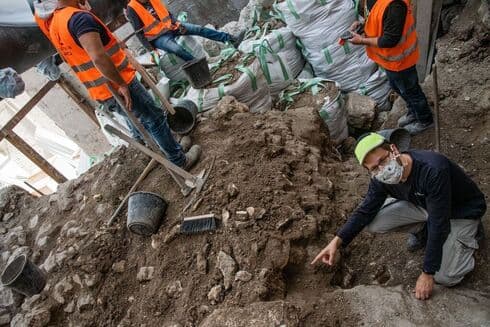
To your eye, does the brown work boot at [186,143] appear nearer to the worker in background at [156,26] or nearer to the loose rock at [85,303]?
the worker in background at [156,26]

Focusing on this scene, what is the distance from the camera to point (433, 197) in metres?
1.83

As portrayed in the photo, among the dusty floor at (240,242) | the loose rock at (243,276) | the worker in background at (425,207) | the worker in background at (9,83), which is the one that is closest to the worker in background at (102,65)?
the dusty floor at (240,242)

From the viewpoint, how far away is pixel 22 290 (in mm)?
2574

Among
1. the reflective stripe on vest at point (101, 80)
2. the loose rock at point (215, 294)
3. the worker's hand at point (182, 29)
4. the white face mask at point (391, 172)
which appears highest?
the reflective stripe on vest at point (101, 80)

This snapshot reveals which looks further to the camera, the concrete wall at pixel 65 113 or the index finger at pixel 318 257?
the concrete wall at pixel 65 113

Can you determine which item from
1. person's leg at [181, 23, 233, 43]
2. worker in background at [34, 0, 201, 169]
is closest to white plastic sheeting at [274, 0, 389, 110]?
person's leg at [181, 23, 233, 43]

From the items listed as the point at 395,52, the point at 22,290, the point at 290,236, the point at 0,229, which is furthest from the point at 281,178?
the point at 0,229

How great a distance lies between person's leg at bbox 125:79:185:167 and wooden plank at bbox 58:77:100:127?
315 centimetres

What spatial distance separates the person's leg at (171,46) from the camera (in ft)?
13.7

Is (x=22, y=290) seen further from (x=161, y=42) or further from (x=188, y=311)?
(x=161, y=42)

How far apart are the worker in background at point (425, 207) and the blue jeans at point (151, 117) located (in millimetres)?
1414

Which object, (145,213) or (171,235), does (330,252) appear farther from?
(145,213)

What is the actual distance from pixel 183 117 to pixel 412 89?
210 centimetres

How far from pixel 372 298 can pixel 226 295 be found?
0.84 m
